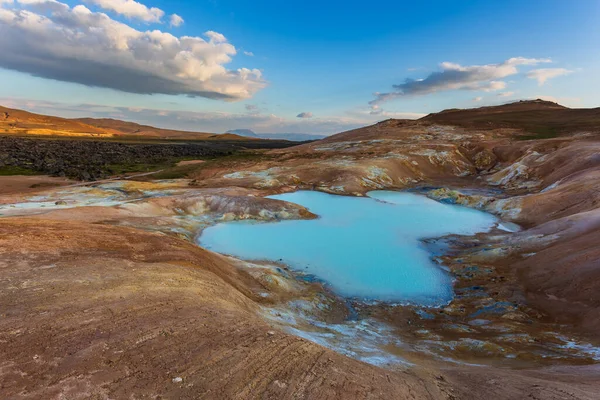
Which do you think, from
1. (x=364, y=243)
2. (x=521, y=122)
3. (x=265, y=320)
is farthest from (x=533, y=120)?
(x=265, y=320)

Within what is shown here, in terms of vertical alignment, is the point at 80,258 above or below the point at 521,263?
above

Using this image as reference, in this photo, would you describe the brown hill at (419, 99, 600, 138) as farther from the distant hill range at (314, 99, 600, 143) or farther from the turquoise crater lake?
the turquoise crater lake

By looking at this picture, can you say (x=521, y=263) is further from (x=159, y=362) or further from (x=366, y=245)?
(x=159, y=362)

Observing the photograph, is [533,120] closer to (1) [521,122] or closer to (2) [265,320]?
(1) [521,122]

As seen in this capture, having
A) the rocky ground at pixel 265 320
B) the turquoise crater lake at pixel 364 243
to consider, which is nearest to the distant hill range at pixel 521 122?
the turquoise crater lake at pixel 364 243


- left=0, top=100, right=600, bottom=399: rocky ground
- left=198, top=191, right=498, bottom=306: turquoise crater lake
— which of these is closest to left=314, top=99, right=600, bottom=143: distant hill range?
left=198, top=191, right=498, bottom=306: turquoise crater lake

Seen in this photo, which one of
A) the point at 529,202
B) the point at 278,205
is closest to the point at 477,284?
the point at 529,202

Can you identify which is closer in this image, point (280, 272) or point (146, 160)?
point (280, 272)
